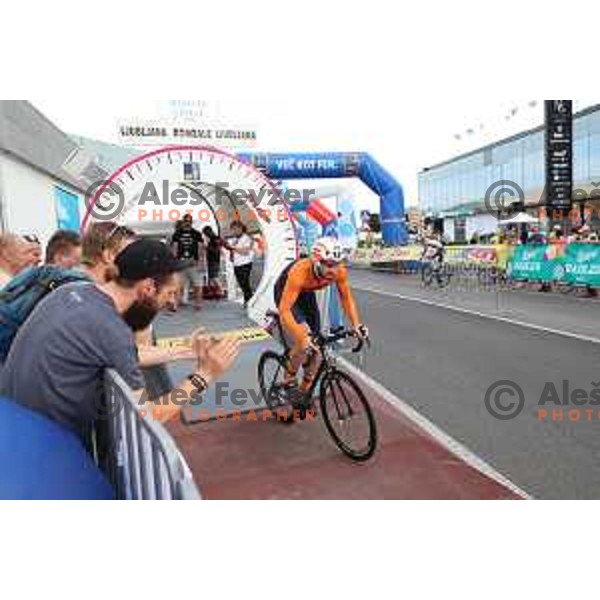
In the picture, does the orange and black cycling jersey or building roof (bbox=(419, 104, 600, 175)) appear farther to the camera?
building roof (bbox=(419, 104, 600, 175))

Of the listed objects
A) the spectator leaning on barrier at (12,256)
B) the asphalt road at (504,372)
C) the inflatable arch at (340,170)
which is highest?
the inflatable arch at (340,170)

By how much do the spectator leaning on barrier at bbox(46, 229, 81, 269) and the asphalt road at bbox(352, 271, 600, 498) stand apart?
134 inches

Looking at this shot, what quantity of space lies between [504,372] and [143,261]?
18.2 ft

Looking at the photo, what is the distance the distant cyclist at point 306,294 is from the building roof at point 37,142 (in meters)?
2.94

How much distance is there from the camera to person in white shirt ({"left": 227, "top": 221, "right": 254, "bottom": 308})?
9477mm

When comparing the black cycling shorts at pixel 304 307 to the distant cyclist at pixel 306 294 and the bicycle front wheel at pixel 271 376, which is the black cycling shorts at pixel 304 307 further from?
the bicycle front wheel at pixel 271 376

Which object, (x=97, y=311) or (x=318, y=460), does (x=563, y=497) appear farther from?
(x=97, y=311)

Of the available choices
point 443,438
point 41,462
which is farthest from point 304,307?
point 41,462

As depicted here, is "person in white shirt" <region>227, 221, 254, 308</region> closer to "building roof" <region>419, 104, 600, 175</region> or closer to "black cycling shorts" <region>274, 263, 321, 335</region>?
"black cycling shorts" <region>274, 263, 321, 335</region>

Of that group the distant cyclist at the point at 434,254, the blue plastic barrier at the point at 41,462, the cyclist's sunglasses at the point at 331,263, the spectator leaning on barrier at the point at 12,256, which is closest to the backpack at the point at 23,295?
the blue plastic barrier at the point at 41,462

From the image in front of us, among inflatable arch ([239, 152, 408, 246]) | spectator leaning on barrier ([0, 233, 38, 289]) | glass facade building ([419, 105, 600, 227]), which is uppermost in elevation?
glass facade building ([419, 105, 600, 227])

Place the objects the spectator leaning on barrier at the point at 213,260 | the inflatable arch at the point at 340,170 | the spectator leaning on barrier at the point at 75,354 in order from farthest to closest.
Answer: the inflatable arch at the point at 340,170
the spectator leaning on barrier at the point at 213,260
the spectator leaning on barrier at the point at 75,354

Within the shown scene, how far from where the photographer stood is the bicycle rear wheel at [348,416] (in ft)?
14.4

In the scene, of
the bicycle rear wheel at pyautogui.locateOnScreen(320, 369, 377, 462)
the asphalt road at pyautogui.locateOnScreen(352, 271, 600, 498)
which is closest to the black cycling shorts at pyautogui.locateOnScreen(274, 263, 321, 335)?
the bicycle rear wheel at pyautogui.locateOnScreen(320, 369, 377, 462)
